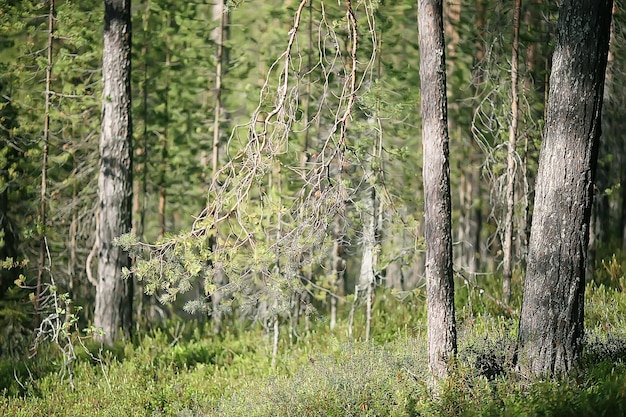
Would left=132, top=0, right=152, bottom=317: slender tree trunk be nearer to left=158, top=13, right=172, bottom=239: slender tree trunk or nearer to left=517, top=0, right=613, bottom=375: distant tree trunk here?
left=158, top=13, right=172, bottom=239: slender tree trunk

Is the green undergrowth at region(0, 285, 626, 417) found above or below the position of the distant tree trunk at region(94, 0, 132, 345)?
below

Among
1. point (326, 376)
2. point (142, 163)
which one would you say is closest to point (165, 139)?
point (142, 163)

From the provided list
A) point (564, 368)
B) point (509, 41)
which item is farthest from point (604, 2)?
point (509, 41)

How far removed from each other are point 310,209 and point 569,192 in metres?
2.82

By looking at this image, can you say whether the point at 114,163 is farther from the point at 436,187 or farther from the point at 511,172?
the point at 511,172

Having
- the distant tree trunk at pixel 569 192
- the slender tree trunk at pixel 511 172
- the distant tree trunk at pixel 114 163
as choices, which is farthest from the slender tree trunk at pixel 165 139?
the distant tree trunk at pixel 569 192

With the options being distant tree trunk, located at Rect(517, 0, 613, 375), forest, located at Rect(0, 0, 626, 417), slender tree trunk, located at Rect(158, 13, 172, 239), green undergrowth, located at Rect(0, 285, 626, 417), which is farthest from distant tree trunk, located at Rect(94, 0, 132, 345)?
distant tree trunk, located at Rect(517, 0, 613, 375)

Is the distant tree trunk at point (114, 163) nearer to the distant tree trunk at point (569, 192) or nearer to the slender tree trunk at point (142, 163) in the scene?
the slender tree trunk at point (142, 163)

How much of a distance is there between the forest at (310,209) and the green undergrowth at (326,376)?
1.6 inches

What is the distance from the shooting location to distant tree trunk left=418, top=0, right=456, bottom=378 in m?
7.23

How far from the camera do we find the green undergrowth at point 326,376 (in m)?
6.29

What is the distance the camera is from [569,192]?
278 inches

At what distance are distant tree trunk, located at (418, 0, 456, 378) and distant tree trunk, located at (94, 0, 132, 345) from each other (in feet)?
17.7

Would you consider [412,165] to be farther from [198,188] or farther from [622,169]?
[622,169]
